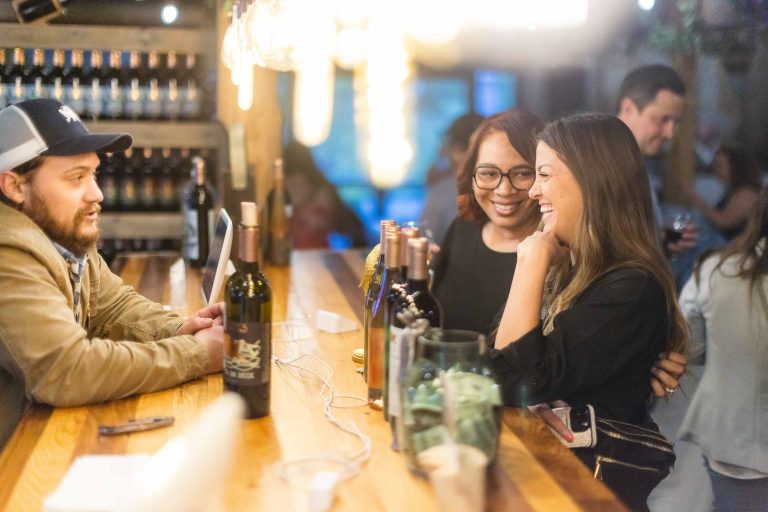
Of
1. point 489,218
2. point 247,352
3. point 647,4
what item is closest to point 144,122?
point 489,218

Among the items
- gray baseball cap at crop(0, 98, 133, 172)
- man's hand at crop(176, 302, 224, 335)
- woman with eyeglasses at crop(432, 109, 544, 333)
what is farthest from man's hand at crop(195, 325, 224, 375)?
woman with eyeglasses at crop(432, 109, 544, 333)

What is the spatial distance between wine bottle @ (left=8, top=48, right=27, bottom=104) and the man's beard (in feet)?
8.56

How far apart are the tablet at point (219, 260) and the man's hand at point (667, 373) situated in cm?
106

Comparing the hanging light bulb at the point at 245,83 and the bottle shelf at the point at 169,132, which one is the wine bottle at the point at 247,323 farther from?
the bottle shelf at the point at 169,132

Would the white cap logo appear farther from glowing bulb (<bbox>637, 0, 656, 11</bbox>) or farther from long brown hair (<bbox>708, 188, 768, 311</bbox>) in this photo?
glowing bulb (<bbox>637, 0, 656, 11</bbox>)

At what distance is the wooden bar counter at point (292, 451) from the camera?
50.9 inches

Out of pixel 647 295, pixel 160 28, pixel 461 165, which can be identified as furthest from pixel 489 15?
pixel 647 295

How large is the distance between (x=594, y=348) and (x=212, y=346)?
2.70ft

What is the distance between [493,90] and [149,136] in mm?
4150

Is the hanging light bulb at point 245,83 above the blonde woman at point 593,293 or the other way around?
above

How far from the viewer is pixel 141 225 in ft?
14.3

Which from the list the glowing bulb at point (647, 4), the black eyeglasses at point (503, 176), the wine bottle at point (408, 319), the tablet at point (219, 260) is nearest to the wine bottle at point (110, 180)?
the tablet at point (219, 260)

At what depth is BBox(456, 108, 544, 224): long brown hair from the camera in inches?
104

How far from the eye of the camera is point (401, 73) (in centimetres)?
464
